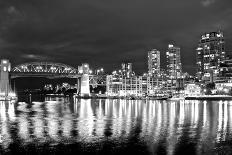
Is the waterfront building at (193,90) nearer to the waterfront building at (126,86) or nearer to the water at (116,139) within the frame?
the waterfront building at (126,86)

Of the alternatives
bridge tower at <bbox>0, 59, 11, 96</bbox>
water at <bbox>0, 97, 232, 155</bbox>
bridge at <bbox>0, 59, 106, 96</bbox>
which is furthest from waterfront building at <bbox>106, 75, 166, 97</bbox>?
water at <bbox>0, 97, 232, 155</bbox>

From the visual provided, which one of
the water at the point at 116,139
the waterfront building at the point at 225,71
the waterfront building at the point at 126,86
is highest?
A: the waterfront building at the point at 225,71

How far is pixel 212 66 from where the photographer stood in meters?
196

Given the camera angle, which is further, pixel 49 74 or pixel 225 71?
pixel 225 71

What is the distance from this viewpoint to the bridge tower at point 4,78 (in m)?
95.8

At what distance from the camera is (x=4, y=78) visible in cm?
9906

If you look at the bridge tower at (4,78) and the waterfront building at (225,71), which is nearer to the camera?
the bridge tower at (4,78)

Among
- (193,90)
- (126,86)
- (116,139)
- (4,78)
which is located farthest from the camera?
(193,90)

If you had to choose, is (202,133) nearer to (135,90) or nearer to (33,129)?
(33,129)

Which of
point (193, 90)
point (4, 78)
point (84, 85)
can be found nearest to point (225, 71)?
point (193, 90)

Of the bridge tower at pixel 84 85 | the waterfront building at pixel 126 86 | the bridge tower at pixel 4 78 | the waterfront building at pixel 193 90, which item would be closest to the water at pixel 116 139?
the bridge tower at pixel 4 78

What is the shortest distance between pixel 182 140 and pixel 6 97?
246 feet

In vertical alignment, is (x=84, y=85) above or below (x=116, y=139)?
above

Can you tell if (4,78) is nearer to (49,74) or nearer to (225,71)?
(49,74)
